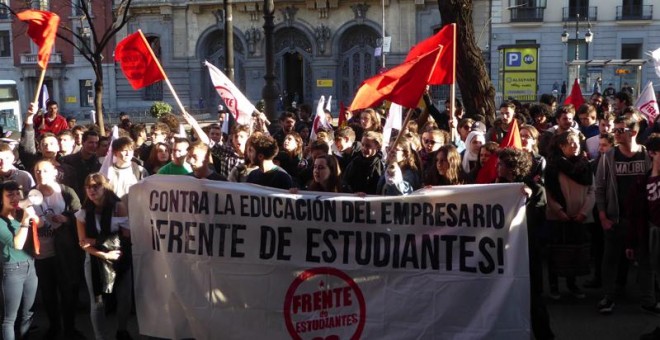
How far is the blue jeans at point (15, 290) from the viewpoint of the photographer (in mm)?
5199

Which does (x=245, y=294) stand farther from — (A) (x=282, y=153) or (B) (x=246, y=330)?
(A) (x=282, y=153)

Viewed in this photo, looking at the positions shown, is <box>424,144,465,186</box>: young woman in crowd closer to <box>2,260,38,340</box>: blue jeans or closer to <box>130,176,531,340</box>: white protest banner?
<box>130,176,531,340</box>: white protest banner

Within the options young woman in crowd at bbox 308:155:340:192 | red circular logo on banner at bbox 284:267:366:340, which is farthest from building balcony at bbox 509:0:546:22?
red circular logo on banner at bbox 284:267:366:340

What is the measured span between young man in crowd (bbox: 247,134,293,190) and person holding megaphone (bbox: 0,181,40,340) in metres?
1.76

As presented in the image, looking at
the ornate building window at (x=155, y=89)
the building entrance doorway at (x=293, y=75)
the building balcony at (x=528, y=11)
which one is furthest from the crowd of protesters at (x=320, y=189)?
the ornate building window at (x=155, y=89)

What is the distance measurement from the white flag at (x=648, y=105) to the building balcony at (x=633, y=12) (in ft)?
99.3

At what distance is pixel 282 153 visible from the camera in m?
7.73

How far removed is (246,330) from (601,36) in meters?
37.8

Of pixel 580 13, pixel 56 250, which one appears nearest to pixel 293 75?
pixel 580 13

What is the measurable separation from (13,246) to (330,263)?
233 cm

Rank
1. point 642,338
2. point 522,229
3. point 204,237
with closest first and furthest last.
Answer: point 522,229 → point 204,237 → point 642,338

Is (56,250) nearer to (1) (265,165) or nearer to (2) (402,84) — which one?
(1) (265,165)

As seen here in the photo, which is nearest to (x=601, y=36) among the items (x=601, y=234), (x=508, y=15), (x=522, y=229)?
(x=508, y=15)

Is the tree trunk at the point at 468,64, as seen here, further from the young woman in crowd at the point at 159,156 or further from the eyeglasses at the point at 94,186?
the eyeglasses at the point at 94,186
